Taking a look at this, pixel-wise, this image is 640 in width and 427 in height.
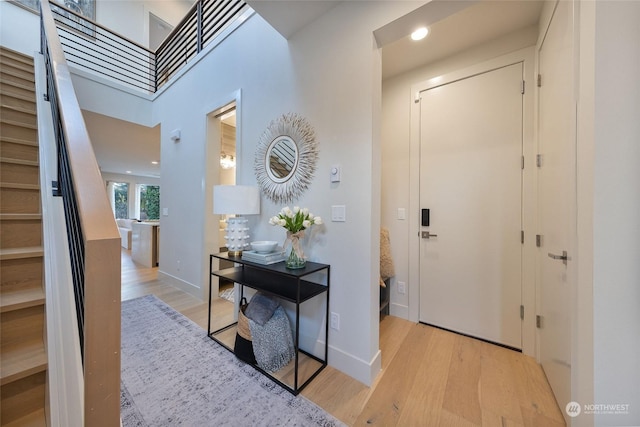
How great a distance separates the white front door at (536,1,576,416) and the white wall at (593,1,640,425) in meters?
0.17

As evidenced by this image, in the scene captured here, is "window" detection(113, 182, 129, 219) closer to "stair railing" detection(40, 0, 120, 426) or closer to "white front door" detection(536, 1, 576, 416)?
"stair railing" detection(40, 0, 120, 426)

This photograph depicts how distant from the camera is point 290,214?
1.69 m

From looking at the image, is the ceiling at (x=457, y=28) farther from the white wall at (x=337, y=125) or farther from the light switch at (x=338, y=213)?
the light switch at (x=338, y=213)

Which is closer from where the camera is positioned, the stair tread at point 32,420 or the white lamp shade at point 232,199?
the stair tread at point 32,420

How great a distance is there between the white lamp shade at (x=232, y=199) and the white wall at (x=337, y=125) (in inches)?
8.3

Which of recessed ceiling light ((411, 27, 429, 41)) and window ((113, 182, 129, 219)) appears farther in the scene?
window ((113, 182, 129, 219))

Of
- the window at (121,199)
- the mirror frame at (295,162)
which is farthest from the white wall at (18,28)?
the window at (121,199)

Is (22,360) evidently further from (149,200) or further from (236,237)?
(149,200)

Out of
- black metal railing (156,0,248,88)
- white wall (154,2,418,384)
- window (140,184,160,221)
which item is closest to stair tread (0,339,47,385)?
white wall (154,2,418,384)

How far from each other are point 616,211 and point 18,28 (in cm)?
709

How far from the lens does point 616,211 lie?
35.0 inches

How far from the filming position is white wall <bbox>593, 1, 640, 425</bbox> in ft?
2.86

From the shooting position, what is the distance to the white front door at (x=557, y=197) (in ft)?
3.69

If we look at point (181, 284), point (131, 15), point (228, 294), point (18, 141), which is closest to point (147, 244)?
point (181, 284)
